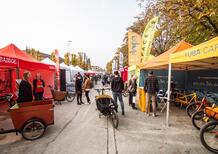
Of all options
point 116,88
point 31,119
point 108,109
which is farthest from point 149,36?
point 31,119

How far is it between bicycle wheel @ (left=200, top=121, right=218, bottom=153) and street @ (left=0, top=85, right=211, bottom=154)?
6.8 inches

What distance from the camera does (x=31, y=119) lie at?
182 inches

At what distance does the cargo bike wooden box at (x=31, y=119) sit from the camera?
4453 mm

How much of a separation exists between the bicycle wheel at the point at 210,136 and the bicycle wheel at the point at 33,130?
13.2 feet

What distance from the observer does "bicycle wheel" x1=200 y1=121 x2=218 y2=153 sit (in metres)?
3.95

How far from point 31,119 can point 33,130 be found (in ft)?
1.23

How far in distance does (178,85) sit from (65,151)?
9.13m

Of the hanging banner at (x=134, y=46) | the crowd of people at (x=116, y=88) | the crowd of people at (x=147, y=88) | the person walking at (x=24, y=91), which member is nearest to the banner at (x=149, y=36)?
the crowd of people at (x=116, y=88)

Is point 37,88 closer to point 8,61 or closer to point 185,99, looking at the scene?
A: point 8,61

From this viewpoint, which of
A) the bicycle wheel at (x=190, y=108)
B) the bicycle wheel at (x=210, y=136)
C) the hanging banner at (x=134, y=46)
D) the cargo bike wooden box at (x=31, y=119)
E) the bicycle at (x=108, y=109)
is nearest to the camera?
the bicycle wheel at (x=210, y=136)

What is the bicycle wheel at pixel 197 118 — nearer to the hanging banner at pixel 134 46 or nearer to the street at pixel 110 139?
the street at pixel 110 139

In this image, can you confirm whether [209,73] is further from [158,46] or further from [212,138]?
[158,46]

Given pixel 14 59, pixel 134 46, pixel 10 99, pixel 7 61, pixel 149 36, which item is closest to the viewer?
pixel 7 61

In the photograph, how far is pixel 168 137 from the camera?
4.76 m
